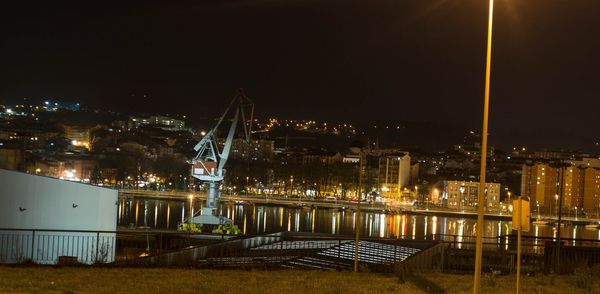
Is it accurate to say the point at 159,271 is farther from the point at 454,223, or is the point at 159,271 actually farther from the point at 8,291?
the point at 454,223

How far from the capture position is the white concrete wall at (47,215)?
17.2 metres

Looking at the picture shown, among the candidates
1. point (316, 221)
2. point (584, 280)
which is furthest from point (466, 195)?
point (584, 280)

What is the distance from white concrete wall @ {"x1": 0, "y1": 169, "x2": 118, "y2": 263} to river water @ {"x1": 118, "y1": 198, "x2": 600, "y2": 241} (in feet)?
121

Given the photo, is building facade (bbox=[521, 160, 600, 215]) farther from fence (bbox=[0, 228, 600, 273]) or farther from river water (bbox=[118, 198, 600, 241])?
fence (bbox=[0, 228, 600, 273])

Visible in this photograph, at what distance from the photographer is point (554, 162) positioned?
12800cm

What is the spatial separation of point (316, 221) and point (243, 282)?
66.5 metres

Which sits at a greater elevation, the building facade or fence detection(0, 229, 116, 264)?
the building facade

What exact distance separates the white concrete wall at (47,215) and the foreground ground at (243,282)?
4957 mm

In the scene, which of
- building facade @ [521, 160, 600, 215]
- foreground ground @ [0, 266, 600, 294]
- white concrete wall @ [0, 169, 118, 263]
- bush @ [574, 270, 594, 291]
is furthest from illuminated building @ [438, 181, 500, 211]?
foreground ground @ [0, 266, 600, 294]

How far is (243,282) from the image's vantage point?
10.6 meters

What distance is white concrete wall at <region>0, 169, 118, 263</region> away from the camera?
1725cm

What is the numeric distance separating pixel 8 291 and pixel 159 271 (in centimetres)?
285

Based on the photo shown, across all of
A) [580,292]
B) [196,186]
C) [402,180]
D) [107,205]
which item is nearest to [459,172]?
[402,180]

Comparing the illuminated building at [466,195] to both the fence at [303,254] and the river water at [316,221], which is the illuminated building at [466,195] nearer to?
the river water at [316,221]
